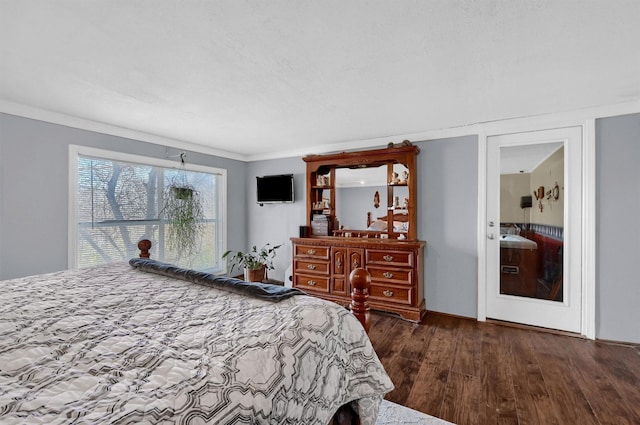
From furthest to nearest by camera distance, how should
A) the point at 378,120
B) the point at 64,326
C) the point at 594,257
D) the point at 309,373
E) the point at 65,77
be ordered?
the point at 378,120, the point at 594,257, the point at 65,77, the point at 64,326, the point at 309,373

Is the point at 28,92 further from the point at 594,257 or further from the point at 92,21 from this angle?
the point at 594,257

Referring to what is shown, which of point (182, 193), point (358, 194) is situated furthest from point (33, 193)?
point (358, 194)

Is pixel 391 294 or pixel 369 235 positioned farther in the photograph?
pixel 369 235

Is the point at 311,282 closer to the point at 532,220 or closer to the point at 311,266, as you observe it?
the point at 311,266

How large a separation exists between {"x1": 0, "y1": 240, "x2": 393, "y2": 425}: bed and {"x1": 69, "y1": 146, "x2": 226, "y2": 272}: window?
5.43 feet

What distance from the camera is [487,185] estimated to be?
10.3 feet

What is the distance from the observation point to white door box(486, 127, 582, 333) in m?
2.82

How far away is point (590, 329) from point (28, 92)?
5.41 metres

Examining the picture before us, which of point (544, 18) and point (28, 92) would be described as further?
point (28, 92)

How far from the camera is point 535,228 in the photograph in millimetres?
3018

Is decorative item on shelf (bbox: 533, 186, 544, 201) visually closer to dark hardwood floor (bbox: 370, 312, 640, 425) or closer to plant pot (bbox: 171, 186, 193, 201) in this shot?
dark hardwood floor (bbox: 370, 312, 640, 425)

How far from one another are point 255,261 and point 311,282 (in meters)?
1.21

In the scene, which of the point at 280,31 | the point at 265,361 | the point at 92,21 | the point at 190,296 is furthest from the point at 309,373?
the point at 92,21

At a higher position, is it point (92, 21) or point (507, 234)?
point (92, 21)
